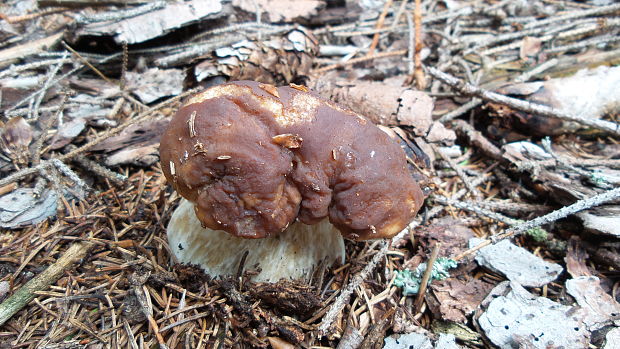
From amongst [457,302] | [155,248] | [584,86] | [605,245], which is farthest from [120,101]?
[584,86]

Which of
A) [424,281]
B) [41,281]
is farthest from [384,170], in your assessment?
[41,281]

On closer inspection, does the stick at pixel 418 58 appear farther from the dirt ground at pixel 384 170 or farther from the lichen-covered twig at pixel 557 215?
the lichen-covered twig at pixel 557 215

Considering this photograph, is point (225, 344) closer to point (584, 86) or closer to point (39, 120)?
point (39, 120)

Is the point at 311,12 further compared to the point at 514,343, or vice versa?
the point at 311,12

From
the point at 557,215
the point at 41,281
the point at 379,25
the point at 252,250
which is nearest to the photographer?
the point at 41,281

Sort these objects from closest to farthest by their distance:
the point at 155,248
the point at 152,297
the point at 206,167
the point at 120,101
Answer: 1. the point at 206,167
2. the point at 152,297
3. the point at 155,248
4. the point at 120,101

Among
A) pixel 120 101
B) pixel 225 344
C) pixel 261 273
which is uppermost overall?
pixel 120 101

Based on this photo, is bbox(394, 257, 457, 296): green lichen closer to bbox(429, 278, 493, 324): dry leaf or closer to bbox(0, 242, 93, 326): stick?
bbox(429, 278, 493, 324): dry leaf

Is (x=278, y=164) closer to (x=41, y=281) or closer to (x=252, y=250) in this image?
(x=252, y=250)
